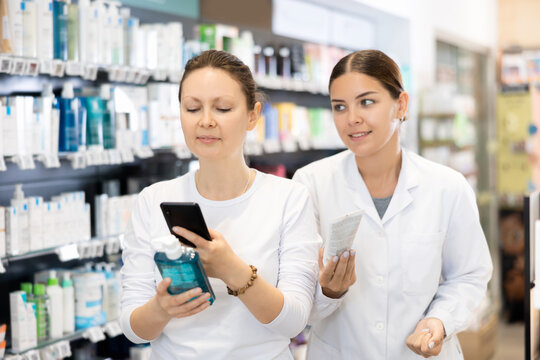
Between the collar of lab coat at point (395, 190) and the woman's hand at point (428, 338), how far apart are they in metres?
0.35

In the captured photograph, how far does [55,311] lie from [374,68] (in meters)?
1.99

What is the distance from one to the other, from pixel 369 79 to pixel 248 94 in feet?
1.49

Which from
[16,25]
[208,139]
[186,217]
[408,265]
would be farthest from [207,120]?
[16,25]

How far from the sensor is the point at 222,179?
5.82 feet

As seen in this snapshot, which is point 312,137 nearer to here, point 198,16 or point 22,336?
point 198,16

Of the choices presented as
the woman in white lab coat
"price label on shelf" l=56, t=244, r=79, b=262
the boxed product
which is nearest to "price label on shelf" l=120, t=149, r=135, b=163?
"price label on shelf" l=56, t=244, r=79, b=262

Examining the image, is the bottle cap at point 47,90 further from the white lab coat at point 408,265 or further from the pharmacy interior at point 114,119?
the white lab coat at point 408,265

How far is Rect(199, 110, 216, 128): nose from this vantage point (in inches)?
65.2

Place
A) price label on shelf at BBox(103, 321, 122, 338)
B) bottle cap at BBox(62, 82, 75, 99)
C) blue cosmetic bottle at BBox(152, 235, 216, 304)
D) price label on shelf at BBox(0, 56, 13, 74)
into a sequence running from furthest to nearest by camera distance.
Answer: price label on shelf at BBox(103, 321, 122, 338)
bottle cap at BBox(62, 82, 75, 99)
price label on shelf at BBox(0, 56, 13, 74)
blue cosmetic bottle at BBox(152, 235, 216, 304)

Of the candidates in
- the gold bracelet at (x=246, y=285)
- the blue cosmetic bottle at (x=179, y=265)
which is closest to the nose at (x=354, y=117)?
the gold bracelet at (x=246, y=285)

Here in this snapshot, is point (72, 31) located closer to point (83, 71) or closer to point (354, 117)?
point (83, 71)

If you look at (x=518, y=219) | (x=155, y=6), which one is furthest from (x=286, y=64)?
(x=518, y=219)

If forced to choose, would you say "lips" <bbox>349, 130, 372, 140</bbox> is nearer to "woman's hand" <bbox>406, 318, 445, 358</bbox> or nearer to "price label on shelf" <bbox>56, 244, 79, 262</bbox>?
"woman's hand" <bbox>406, 318, 445, 358</bbox>

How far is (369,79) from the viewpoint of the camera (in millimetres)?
2023
